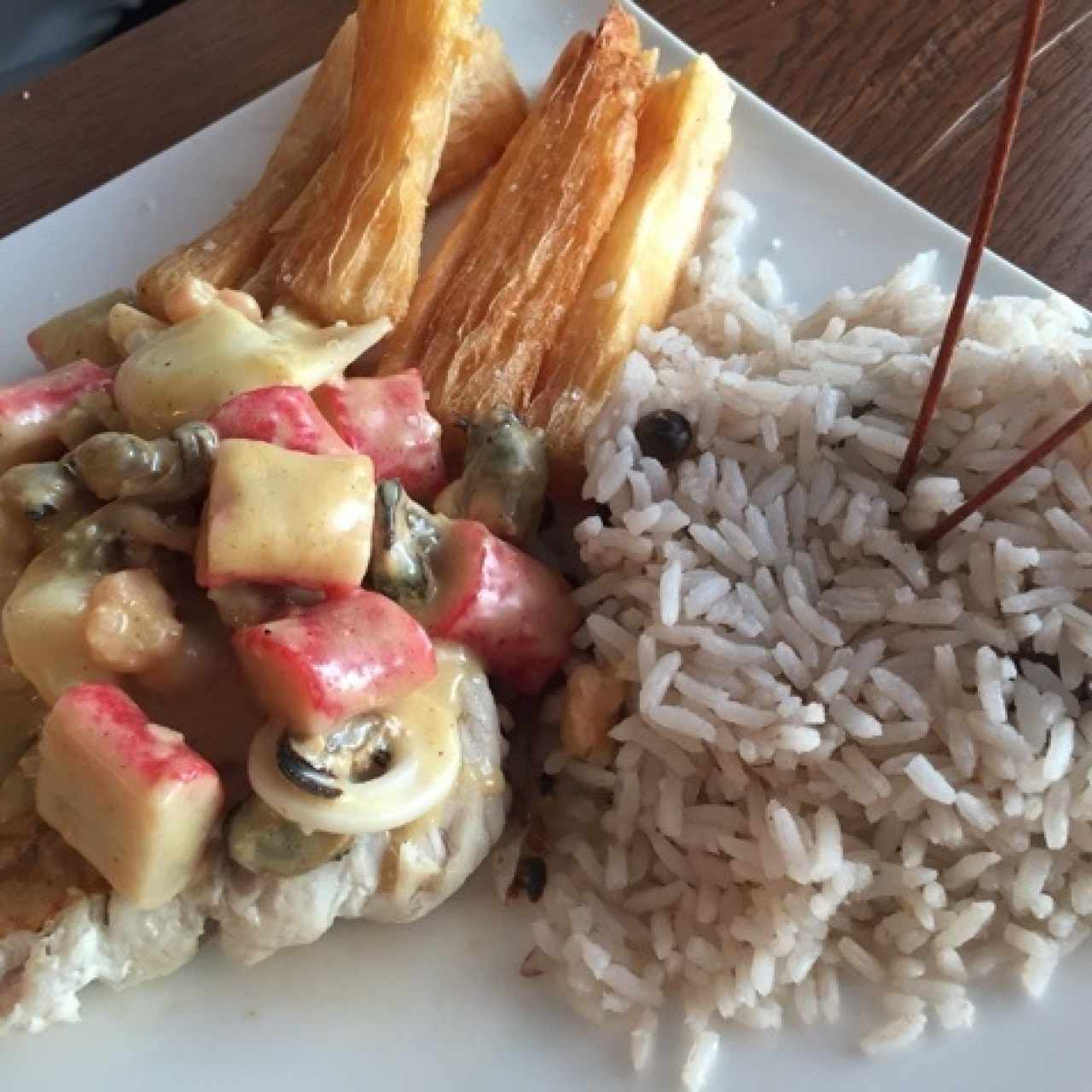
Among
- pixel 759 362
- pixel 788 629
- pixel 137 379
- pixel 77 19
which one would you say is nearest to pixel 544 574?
pixel 788 629

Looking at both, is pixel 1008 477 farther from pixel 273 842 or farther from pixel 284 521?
pixel 273 842

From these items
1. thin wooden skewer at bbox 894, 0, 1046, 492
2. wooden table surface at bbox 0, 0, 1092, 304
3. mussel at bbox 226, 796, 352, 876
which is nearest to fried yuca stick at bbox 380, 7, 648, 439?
wooden table surface at bbox 0, 0, 1092, 304

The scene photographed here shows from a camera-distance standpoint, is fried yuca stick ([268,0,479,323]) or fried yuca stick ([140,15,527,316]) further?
fried yuca stick ([140,15,527,316])

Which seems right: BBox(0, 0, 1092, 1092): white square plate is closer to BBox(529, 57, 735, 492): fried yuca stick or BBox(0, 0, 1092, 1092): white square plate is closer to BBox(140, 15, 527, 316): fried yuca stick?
BBox(529, 57, 735, 492): fried yuca stick

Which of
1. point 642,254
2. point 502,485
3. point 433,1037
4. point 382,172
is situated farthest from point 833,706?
point 382,172

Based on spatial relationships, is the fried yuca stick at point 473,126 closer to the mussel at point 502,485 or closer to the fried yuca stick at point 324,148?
the fried yuca stick at point 324,148

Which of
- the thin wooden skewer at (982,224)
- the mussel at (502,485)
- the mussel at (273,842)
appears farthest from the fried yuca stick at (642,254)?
the mussel at (273,842)

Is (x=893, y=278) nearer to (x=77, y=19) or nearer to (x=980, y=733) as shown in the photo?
(x=980, y=733)
